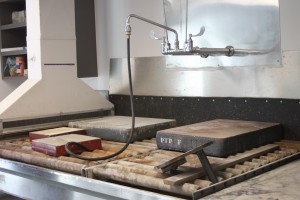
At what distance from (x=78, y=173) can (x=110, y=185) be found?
Result: 0.72 ft

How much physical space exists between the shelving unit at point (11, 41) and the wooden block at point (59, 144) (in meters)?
1.50

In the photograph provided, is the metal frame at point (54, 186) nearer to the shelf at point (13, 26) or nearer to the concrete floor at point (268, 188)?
the concrete floor at point (268, 188)

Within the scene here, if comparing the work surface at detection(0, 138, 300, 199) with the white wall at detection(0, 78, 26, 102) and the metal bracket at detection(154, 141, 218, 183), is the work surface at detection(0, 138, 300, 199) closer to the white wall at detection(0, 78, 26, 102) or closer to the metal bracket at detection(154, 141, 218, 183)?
the metal bracket at detection(154, 141, 218, 183)

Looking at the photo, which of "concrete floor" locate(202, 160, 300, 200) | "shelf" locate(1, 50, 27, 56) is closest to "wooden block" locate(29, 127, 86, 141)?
"concrete floor" locate(202, 160, 300, 200)

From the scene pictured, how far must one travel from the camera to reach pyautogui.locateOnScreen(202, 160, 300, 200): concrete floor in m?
1.00

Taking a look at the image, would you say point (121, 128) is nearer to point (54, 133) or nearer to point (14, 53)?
point (54, 133)

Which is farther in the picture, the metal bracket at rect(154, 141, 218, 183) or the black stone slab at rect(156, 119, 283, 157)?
the black stone slab at rect(156, 119, 283, 157)

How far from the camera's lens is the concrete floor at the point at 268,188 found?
1.00 meters

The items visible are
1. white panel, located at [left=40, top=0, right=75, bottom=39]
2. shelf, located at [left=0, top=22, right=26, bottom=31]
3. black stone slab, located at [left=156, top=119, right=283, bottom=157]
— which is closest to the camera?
black stone slab, located at [left=156, top=119, right=283, bottom=157]

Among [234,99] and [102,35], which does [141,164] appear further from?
[102,35]

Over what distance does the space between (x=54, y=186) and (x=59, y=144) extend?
0.17 m

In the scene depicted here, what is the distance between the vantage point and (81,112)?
2152 millimetres

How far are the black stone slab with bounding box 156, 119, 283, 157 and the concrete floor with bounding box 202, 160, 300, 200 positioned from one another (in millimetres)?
178

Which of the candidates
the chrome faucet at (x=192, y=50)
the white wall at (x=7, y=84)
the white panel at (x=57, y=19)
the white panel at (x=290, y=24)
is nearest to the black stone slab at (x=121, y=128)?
the chrome faucet at (x=192, y=50)
